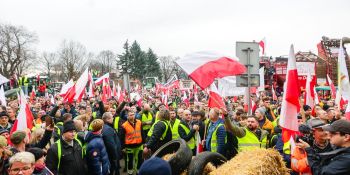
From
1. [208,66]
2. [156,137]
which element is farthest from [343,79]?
[156,137]

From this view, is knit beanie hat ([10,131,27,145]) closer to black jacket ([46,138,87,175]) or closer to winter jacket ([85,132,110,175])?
black jacket ([46,138,87,175])

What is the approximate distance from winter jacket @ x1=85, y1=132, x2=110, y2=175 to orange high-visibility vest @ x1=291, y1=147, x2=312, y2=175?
3.29 m

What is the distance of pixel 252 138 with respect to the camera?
647 centimetres

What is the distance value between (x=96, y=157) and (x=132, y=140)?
339 centimetres

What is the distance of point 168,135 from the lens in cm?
833

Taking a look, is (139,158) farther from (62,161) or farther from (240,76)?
(62,161)

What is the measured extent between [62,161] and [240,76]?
453 centimetres

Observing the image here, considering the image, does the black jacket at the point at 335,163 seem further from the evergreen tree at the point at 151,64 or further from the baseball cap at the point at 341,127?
the evergreen tree at the point at 151,64

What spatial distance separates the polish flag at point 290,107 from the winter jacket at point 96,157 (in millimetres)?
3185

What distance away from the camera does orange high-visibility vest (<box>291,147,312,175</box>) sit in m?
4.60

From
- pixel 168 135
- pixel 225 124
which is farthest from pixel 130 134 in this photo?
pixel 225 124

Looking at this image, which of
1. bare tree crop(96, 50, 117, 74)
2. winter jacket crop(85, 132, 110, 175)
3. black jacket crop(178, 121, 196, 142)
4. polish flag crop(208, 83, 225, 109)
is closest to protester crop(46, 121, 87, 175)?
winter jacket crop(85, 132, 110, 175)

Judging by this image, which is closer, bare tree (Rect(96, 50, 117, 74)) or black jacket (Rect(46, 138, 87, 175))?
black jacket (Rect(46, 138, 87, 175))

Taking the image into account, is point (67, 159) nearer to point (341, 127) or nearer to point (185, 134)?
point (185, 134)
